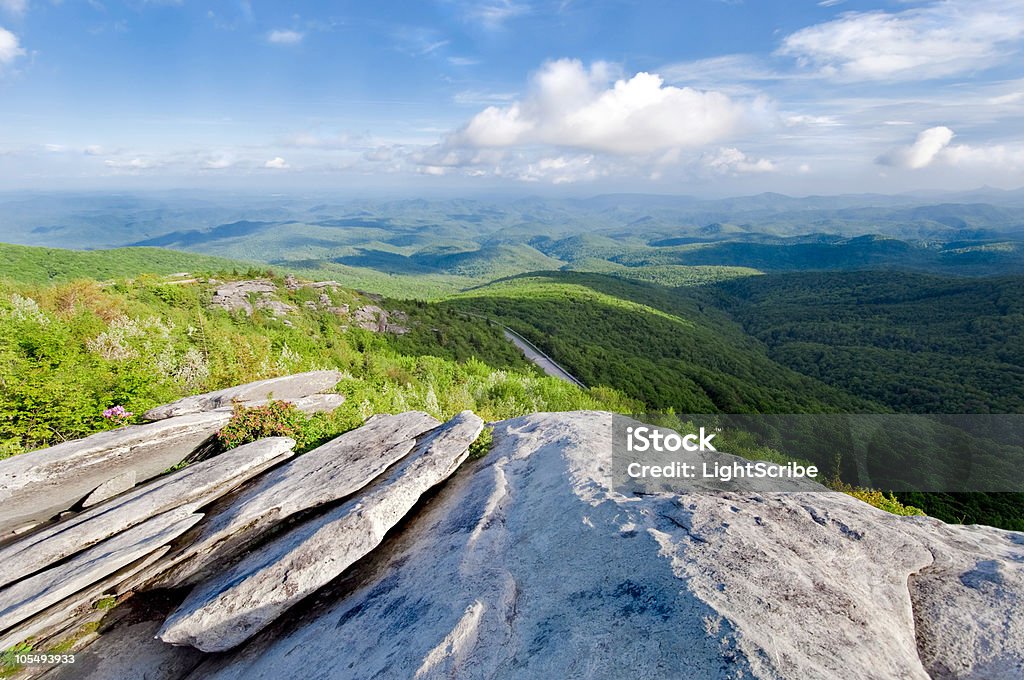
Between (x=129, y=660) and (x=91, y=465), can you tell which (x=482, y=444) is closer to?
(x=129, y=660)

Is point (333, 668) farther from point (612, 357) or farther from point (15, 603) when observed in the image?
point (612, 357)

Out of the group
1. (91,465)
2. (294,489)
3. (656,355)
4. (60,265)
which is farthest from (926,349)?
(60,265)

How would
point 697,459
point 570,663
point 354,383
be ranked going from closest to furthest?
1. point 570,663
2. point 697,459
3. point 354,383

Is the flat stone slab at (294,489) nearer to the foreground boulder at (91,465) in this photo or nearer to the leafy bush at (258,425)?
the leafy bush at (258,425)

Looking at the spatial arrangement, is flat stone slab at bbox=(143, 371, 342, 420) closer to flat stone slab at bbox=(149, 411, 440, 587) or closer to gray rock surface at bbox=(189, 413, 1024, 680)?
flat stone slab at bbox=(149, 411, 440, 587)

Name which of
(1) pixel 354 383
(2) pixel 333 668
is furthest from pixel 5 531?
(1) pixel 354 383

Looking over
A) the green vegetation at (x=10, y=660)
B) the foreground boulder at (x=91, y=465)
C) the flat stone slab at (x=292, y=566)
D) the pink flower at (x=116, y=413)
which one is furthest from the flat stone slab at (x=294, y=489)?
the pink flower at (x=116, y=413)
